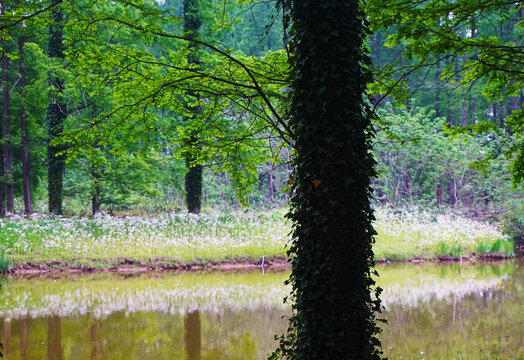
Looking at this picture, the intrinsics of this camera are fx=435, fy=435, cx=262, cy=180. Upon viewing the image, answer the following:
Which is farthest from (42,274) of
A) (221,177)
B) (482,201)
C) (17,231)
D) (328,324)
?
(482,201)

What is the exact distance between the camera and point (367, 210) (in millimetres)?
3410

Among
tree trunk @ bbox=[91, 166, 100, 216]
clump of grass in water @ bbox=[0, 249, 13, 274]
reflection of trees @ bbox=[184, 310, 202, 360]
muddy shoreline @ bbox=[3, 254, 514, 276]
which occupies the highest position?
tree trunk @ bbox=[91, 166, 100, 216]

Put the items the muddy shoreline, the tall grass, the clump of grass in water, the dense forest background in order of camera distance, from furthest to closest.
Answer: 1. the tall grass
2. the muddy shoreline
3. the clump of grass in water
4. the dense forest background

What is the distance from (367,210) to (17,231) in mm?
11753

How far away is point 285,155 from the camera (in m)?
20.0

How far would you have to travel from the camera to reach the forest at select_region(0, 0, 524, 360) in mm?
3375

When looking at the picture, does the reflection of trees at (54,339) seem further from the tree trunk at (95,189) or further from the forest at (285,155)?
the tree trunk at (95,189)

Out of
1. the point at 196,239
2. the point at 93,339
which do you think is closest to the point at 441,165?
the point at 196,239

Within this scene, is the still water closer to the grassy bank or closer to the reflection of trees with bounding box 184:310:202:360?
the reflection of trees with bounding box 184:310:202:360

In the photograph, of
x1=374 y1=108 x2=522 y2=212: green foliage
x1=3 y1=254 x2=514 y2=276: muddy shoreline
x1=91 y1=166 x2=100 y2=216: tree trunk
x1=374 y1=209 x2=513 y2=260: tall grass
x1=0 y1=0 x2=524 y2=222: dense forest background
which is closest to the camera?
x1=0 y1=0 x2=524 y2=222: dense forest background

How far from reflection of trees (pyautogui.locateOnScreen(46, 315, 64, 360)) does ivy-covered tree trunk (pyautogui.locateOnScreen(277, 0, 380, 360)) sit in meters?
4.00

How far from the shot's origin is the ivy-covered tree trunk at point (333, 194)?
10.6ft

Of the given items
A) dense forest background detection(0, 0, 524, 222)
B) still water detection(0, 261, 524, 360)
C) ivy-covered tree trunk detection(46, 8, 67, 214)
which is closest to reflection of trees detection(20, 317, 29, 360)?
still water detection(0, 261, 524, 360)

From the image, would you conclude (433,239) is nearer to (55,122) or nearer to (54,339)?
(54,339)
